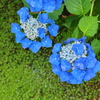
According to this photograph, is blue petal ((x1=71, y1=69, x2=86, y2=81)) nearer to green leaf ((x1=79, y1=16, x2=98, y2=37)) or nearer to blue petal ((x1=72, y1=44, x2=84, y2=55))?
blue petal ((x1=72, y1=44, x2=84, y2=55))

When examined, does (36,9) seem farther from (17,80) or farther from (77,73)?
(17,80)


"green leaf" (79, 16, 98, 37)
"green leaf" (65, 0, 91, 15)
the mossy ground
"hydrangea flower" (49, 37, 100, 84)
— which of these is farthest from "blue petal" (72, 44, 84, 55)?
the mossy ground

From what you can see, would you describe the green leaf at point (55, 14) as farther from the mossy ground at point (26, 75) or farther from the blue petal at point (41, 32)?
the mossy ground at point (26, 75)

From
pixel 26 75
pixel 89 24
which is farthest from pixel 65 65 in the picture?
pixel 26 75

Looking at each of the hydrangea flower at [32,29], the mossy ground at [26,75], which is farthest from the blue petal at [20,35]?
the mossy ground at [26,75]

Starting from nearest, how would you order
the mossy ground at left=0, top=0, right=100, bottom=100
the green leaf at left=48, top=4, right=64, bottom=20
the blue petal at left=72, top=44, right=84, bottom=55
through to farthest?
the blue petal at left=72, top=44, right=84, bottom=55 < the green leaf at left=48, top=4, right=64, bottom=20 < the mossy ground at left=0, top=0, right=100, bottom=100

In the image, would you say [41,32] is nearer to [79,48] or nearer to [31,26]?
[31,26]
